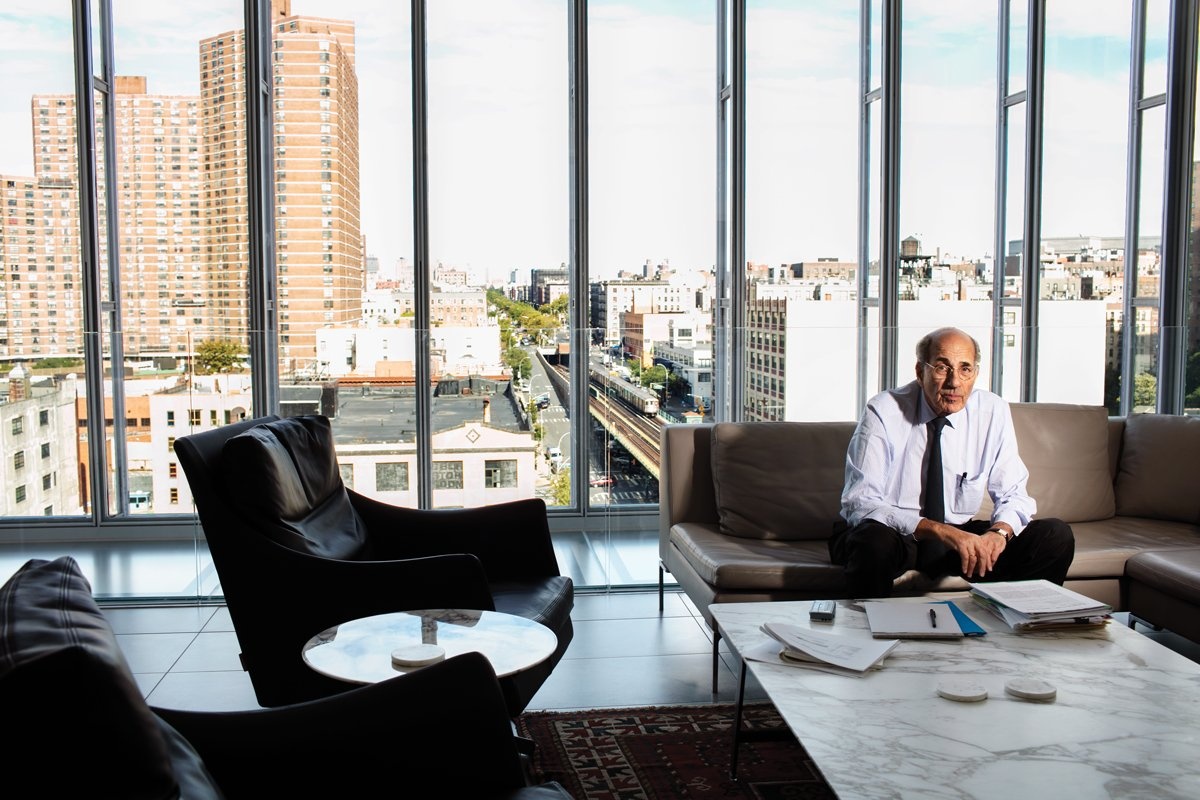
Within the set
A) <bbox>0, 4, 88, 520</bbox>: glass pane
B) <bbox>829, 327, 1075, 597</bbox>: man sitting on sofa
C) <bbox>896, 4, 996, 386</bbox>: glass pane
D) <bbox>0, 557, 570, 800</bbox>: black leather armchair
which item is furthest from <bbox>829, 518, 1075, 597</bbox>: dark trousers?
<bbox>0, 4, 88, 520</bbox>: glass pane

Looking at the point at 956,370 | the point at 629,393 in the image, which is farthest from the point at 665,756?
the point at 629,393

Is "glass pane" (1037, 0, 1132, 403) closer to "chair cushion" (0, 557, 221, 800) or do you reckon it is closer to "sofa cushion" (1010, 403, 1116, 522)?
"sofa cushion" (1010, 403, 1116, 522)

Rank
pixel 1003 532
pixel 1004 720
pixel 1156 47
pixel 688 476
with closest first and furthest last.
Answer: pixel 1004 720 → pixel 1003 532 → pixel 688 476 → pixel 1156 47

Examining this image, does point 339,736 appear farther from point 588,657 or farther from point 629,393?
point 629,393

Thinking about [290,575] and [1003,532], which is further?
[1003,532]

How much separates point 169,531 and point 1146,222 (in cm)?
480

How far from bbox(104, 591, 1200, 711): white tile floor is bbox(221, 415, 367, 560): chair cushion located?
614 mm

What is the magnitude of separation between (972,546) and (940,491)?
0.93 feet

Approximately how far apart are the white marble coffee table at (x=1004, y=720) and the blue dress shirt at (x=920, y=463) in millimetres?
901

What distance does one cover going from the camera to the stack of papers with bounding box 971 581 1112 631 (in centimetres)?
272

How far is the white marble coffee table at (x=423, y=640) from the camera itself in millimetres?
2270

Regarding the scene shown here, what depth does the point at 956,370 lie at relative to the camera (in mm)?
3609

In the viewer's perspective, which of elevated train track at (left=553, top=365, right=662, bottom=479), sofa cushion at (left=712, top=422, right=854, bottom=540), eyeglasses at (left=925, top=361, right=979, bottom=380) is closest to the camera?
eyeglasses at (left=925, top=361, right=979, bottom=380)

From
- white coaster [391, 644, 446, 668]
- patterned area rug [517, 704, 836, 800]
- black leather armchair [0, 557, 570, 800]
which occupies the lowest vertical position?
patterned area rug [517, 704, 836, 800]
